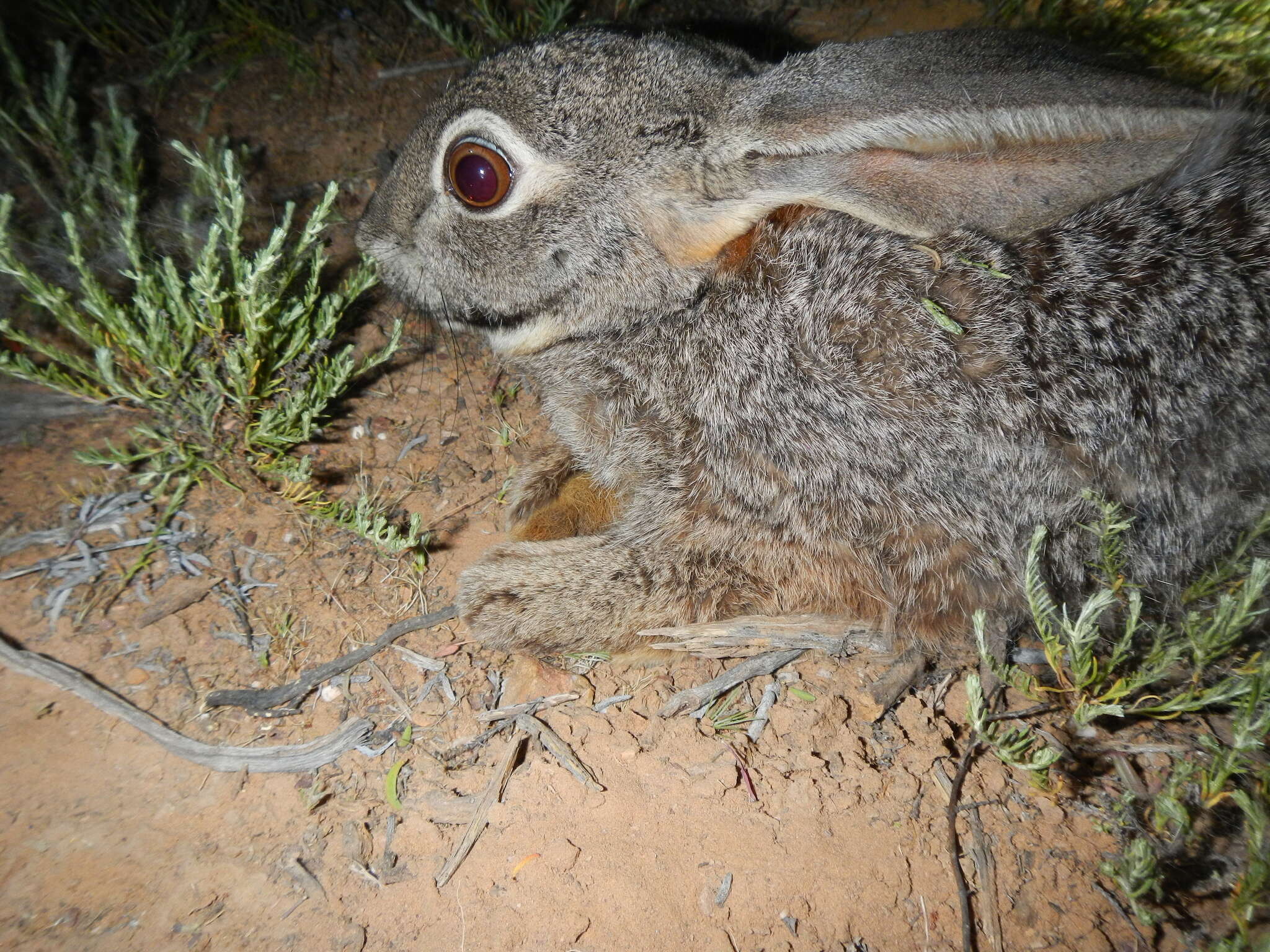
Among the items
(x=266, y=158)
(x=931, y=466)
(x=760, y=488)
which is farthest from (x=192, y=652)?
(x=266, y=158)

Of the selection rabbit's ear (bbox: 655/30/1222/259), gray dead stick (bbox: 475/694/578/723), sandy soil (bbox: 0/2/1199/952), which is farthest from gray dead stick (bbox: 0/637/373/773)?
rabbit's ear (bbox: 655/30/1222/259)

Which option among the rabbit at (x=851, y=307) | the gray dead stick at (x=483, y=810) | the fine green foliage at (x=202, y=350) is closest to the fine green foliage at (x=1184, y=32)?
the rabbit at (x=851, y=307)

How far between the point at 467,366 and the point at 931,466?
2.35 meters

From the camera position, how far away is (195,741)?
2.86m

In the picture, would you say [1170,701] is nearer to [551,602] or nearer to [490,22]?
[551,602]

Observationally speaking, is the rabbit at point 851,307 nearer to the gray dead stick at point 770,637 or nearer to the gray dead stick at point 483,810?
the gray dead stick at point 770,637

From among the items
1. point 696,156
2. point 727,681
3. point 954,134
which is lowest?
point 727,681

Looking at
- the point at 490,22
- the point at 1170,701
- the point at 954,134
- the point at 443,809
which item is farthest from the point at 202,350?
the point at 1170,701

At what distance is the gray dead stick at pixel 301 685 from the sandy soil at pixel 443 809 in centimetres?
4

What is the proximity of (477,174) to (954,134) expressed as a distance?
5.58 feet

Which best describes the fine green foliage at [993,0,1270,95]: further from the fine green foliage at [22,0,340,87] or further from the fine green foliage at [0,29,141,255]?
Answer: the fine green foliage at [0,29,141,255]

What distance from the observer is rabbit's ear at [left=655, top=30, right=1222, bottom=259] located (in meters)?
2.32

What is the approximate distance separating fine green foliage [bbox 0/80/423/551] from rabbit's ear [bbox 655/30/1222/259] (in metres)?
1.71

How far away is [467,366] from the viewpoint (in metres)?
4.18
